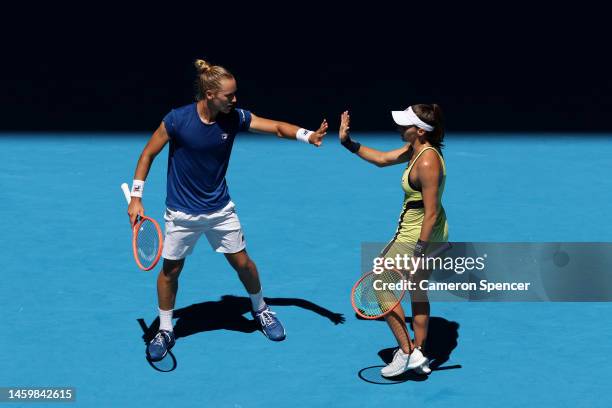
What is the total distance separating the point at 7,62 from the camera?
638 inches

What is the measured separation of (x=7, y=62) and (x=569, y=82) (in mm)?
7243

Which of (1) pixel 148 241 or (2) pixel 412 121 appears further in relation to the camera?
(1) pixel 148 241

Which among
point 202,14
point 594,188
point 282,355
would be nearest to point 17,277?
point 282,355

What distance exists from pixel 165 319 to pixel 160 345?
240mm

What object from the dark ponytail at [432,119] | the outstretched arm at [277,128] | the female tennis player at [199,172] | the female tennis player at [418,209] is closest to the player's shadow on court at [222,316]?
the female tennis player at [199,172]

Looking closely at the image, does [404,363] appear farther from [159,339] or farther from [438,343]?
[159,339]

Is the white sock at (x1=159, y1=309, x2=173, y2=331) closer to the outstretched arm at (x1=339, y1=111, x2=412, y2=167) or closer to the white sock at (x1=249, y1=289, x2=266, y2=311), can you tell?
the white sock at (x1=249, y1=289, x2=266, y2=311)

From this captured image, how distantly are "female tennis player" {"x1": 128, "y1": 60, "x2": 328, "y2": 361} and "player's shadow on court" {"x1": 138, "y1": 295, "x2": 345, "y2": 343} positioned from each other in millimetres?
338

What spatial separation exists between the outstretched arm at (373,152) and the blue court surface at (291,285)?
1.31 metres

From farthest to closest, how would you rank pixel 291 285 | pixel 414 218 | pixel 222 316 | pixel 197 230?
pixel 291 285
pixel 222 316
pixel 197 230
pixel 414 218

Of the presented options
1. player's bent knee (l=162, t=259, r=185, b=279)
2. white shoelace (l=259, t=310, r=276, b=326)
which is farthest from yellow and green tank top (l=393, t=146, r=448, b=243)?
player's bent knee (l=162, t=259, r=185, b=279)

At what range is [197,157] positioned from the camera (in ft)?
27.7

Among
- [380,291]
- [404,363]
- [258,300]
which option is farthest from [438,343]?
[258,300]

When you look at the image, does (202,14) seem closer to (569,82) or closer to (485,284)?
(569,82)
